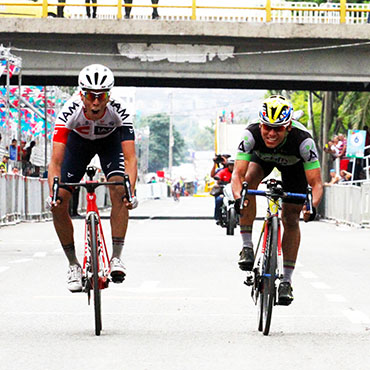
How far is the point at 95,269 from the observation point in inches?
348

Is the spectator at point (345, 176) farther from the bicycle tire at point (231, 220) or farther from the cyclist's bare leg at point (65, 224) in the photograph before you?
the cyclist's bare leg at point (65, 224)

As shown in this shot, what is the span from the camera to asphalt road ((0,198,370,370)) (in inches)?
302

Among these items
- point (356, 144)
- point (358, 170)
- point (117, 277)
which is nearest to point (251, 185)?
point (117, 277)

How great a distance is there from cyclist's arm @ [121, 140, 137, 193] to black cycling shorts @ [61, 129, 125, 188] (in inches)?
4.3

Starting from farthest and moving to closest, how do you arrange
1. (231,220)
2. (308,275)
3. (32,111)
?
(32,111) < (231,220) < (308,275)

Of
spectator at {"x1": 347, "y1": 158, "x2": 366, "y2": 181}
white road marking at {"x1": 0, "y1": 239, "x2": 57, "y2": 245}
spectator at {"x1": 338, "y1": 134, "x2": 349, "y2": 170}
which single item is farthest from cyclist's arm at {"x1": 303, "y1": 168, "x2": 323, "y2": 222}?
spectator at {"x1": 338, "y1": 134, "x2": 349, "y2": 170}

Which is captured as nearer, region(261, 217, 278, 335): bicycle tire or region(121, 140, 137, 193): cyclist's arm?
region(261, 217, 278, 335): bicycle tire

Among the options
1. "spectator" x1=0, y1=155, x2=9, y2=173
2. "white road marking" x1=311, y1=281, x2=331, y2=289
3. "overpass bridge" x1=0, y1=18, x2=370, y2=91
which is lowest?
"white road marking" x1=311, y1=281, x2=331, y2=289

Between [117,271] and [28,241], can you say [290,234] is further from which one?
[28,241]

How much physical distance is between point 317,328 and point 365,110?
40.8 metres

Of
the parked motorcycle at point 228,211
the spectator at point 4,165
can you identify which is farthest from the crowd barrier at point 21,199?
the parked motorcycle at point 228,211

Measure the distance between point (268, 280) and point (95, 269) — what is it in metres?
1.25

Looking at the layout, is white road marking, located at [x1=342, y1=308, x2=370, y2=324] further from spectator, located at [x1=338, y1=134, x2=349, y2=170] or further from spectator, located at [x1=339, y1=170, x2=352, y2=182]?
spectator, located at [x1=338, y1=134, x2=349, y2=170]

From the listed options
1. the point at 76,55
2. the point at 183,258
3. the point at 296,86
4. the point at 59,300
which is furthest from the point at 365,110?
the point at 59,300
